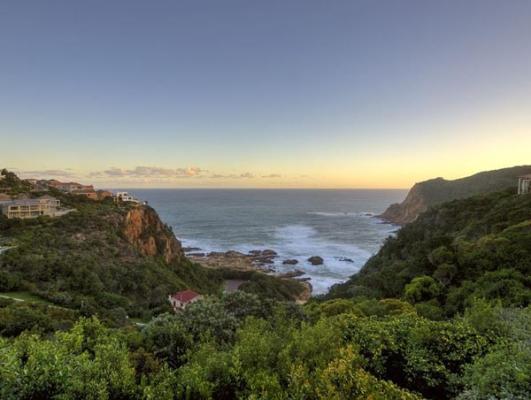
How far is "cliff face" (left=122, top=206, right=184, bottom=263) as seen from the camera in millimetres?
39469

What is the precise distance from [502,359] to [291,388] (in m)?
4.47

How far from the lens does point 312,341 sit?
22.2ft

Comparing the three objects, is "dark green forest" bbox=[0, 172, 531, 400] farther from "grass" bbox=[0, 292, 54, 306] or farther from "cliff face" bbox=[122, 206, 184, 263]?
"cliff face" bbox=[122, 206, 184, 263]

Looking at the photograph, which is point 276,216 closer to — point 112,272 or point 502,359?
point 112,272

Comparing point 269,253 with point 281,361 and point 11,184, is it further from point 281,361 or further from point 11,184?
point 281,361

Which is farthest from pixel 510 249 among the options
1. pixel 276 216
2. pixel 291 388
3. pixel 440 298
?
pixel 276 216

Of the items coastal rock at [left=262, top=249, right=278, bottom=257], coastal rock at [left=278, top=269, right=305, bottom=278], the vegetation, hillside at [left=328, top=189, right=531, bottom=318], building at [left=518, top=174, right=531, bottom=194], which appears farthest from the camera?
coastal rock at [left=262, top=249, right=278, bottom=257]

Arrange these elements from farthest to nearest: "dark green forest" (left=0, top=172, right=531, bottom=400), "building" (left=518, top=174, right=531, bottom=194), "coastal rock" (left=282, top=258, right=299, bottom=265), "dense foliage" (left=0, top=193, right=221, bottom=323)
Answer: "coastal rock" (left=282, top=258, right=299, bottom=265) → "building" (left=518, top=174, right=531, bottom=194) → "dense foliage" (left=0, top=193, right=221, bottom=323) → "dark green forest" (left=0, top=172, right=531, bottom=400)

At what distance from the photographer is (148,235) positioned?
139 feet

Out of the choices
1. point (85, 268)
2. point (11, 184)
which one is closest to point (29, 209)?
point (11, 184)

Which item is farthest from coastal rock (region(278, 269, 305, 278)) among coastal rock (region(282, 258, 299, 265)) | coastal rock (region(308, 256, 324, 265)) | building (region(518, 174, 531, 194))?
building (region(518, 174, 531, 194))

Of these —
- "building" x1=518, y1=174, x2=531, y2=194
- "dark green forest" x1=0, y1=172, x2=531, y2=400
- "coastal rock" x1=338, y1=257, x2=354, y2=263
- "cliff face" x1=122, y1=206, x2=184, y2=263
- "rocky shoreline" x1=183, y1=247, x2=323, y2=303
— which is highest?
"building" x1=518, y1=174, x2=531, y2=194

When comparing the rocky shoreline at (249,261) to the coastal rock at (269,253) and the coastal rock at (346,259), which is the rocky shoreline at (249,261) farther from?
the coastal rock at (346,259)

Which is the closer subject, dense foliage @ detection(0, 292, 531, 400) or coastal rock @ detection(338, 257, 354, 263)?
dense foliage @ detection(0, 292, 531, 400)
